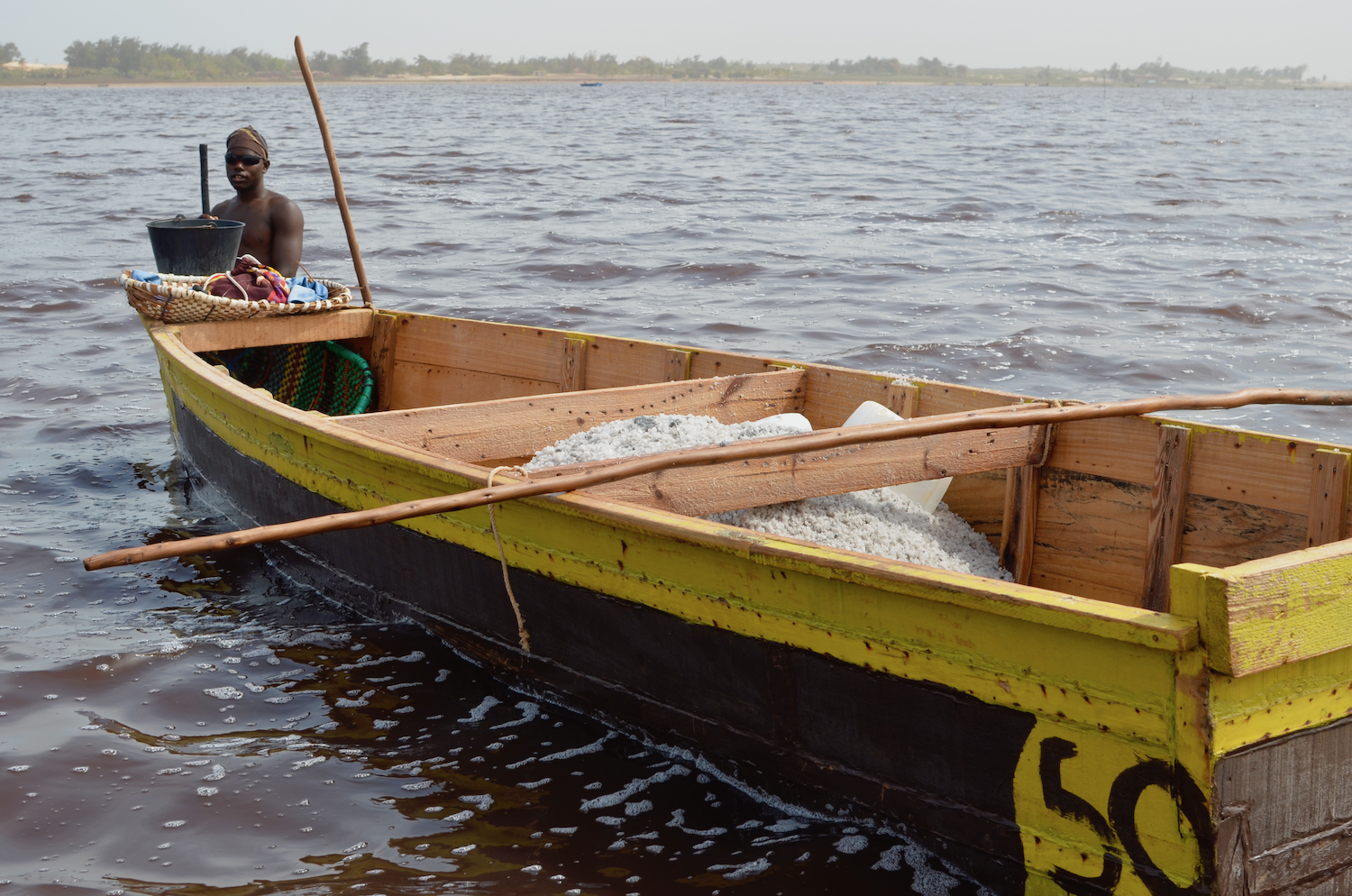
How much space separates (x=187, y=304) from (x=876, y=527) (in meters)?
4.07

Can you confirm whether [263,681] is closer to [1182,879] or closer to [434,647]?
[434,647]

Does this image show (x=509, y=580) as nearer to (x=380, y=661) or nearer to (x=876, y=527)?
(x=380, y=661)

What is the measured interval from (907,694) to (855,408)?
2157 millimetres

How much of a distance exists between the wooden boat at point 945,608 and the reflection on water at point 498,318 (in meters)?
0.27

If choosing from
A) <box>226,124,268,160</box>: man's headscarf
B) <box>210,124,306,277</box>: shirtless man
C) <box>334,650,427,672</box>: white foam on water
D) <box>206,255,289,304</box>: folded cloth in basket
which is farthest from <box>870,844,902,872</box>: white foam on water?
<box>226,124,268,160</box>: man's headscarf

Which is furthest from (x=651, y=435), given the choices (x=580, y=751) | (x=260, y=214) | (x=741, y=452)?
(x=260, y=214)

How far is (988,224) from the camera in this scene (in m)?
18.0

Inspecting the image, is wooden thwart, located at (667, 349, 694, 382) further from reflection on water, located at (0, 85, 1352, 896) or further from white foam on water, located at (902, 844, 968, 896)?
white foam on water, located at (902, 844, 968, 896)

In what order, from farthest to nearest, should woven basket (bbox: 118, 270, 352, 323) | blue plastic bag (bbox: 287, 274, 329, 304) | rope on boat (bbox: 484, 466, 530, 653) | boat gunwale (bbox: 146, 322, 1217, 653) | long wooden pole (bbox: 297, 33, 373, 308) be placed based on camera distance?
long wooden pole (bbox: 297, 33, 373, 308)
blue plastic bag (bbox: 287, 274, 329, 304)
woven basket (bbox: 118, 270, 352, 323)
rope on boat (bbox: 484, 466, 530, 653)
boat gunwale (bbox: 146, 322, 1217, 653)

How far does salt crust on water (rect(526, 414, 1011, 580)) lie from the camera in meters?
3.83

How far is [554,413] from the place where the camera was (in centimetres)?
480

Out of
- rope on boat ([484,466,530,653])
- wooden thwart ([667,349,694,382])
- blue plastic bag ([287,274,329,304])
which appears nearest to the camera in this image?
rope on boat ([484,466,530,653])

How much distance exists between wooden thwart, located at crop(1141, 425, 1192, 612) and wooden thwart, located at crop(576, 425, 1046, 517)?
0.45 m

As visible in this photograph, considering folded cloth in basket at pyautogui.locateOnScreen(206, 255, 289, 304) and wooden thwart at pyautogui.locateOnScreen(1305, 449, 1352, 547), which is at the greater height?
folded cloth in basket at pyautogui.locateOnScreen(206, 255, 289, 304)
